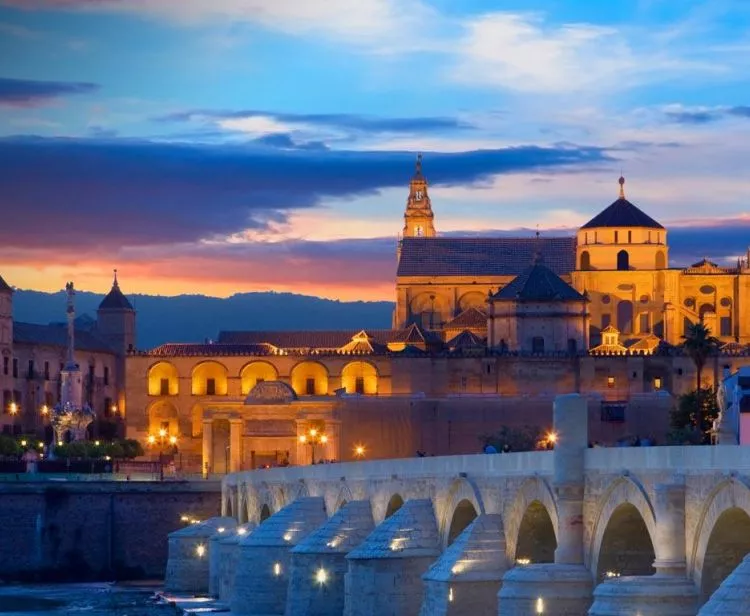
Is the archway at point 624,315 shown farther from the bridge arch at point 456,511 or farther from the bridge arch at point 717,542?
the bridge arch at point 717,542

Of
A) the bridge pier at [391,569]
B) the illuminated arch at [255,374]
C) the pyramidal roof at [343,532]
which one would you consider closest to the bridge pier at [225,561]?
the pyramidal roof at [343,532]

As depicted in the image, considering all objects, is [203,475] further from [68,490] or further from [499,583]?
[499,583]

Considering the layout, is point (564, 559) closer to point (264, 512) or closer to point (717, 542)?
point (717, 542)

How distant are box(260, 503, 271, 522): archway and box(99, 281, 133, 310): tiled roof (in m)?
81.2

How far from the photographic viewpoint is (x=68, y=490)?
288 ft

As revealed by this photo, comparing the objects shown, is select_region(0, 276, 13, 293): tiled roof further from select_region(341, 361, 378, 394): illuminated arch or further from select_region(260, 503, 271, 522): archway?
select_region(260, 503, 271, 522): archway

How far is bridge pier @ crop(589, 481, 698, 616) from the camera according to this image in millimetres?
34156

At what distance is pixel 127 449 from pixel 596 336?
29124mm

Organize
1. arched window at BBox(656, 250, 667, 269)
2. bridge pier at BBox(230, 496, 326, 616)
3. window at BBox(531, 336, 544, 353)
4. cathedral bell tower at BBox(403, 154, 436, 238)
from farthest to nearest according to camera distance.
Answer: cathedral bell tower at BBox(403, 154, 436, 238), arched window at BBox(656, 250, 667, 269), window at BBox(531, 336, 544, 353), bridge pier at BBox(230, 496, 326, 616)

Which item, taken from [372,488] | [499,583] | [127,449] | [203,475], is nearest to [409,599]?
[499,583]

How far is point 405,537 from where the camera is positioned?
4791 centimetres

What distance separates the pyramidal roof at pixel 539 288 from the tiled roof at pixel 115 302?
35.2m

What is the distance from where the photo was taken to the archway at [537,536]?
1670 inches

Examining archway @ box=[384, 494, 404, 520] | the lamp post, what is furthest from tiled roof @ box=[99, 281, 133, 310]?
archway @ box=[384, 494, 404, 520]
